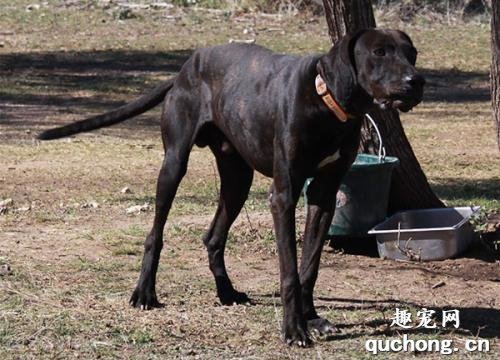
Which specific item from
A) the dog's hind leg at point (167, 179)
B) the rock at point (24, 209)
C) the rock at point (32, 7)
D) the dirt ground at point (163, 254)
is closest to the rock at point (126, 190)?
the dirt ground at point (163, 254)

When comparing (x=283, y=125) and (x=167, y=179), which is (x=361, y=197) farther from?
(x=283, y=125)

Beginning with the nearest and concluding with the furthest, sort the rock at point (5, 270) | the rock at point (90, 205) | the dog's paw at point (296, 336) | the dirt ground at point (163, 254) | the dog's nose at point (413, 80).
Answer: the dog's nose at point (413, 80) → the dog's paw at point (296, 336) → the dirt ground at point (163, 254) → the rock at point (5, 270) → the rock at point (90, 205)

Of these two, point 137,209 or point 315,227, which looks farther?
point 137,209

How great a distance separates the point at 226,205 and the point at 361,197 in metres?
1.48

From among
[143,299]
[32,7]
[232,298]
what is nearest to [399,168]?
[232,298]

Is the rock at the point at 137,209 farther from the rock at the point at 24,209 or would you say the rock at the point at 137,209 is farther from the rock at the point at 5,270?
the rock at the point at 5,270

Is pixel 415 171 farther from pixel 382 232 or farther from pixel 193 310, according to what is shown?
A: pixel 193 310

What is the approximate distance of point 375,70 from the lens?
6.05m

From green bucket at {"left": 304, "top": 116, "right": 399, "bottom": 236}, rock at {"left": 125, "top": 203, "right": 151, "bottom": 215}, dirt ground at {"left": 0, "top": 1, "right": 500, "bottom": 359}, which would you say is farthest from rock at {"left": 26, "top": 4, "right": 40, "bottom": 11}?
green bucket at {"left": 304, "top": 116, "right": 399, "bottom": 236}

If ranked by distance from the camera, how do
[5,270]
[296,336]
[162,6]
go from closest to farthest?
[296,336], [5,270], [162,6]

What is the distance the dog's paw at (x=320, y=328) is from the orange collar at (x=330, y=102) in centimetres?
111

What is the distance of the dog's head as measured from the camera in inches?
234

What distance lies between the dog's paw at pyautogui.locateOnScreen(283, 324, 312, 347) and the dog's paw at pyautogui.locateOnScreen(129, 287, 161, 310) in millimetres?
1046

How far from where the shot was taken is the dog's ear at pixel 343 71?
6.14 meters
